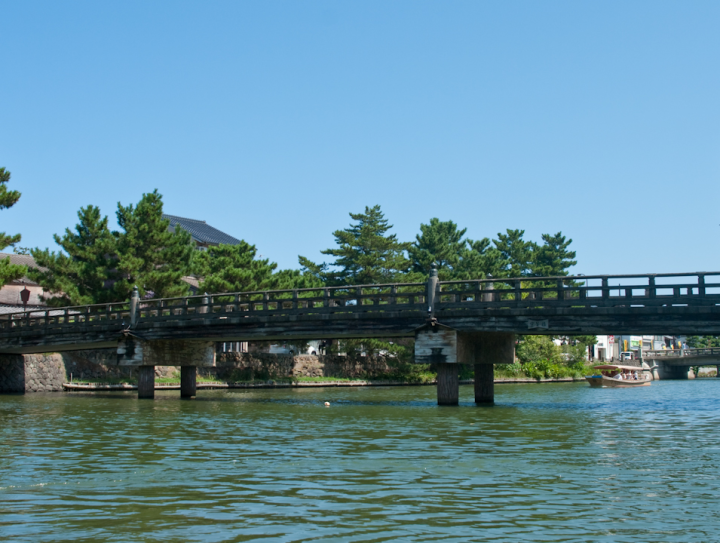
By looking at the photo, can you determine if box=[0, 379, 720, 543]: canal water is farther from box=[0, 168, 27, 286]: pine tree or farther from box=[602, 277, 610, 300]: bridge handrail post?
box=[0, 168, 27, 286]: pine tree

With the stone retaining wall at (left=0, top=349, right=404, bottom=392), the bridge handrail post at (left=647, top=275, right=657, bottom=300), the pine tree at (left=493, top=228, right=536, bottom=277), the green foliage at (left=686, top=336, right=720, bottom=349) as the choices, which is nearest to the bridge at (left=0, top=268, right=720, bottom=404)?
the bridge handrail post at (left=647, top=275, right=657, bottom=300)

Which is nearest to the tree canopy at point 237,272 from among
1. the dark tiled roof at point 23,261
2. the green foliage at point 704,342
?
the dark tiled roof at point 23,261

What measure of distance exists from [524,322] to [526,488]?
1900 centimetres

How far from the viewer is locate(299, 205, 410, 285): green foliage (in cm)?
7062

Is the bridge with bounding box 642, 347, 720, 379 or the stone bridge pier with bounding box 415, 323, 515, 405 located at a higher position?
the stone bridge pier with bounding box 415, 323, 515, 405

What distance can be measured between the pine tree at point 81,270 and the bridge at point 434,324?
627 cm

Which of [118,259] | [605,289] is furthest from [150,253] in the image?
[605,289]

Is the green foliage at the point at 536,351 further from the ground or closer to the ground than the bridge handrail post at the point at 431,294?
closer to the ground

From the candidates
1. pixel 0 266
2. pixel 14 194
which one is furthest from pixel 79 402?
pixel 14 194

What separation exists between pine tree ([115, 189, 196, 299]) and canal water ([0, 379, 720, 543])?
77.8 feet

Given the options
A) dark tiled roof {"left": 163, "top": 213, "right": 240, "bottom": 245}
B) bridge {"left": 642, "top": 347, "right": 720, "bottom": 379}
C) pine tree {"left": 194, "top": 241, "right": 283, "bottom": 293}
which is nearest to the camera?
pine tree {"left": 194, "top": 241, "right": 283, "bottom": 293}

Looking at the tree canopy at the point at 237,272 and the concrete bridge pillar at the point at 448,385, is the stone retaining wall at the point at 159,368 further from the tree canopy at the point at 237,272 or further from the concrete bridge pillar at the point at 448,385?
the concrete bridge pillar at the point at 448,385

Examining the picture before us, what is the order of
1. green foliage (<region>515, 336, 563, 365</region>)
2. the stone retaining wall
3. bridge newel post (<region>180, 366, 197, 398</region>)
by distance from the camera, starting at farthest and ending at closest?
green foliage (<region>515, 336, 563, 365</region>), the stone retaining wall, bridge newel post (<region>180, 366, 197, 398</region>)

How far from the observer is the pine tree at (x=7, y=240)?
38.9m
